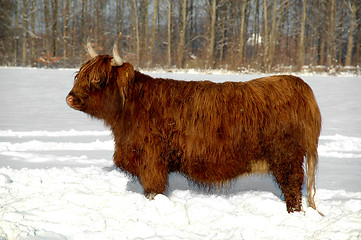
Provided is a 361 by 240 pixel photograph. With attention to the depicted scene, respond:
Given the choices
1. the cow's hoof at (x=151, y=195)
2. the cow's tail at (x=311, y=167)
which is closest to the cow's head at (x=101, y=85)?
the cow's hoof at (x=151, y=195)

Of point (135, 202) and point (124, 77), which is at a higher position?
point (124, 77)

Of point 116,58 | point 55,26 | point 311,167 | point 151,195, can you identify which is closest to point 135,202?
point 151,195

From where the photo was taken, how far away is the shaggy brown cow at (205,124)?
2934mm

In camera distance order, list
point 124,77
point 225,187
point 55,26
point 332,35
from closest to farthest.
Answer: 1. point 124,77
2. point 225,187
3. point 332,35
4. point 55,26

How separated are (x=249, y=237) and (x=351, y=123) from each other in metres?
6.64

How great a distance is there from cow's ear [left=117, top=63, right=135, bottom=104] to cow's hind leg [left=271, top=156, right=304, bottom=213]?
1.46 meters

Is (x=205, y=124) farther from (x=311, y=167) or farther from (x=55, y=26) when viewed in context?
(x=55, y=26)

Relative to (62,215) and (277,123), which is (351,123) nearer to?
(277,123)

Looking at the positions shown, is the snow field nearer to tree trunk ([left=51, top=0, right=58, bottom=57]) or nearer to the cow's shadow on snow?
the cow's shadow on snow

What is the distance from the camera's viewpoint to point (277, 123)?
290cm

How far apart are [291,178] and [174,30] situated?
29.0 m

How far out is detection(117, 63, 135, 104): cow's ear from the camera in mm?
3055

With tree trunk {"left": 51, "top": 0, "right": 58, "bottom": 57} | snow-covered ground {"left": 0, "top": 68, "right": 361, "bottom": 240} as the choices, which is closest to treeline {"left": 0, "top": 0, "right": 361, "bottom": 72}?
tree trunk {"left": 51, "top": 0, "right": 58, "bottom": 57}

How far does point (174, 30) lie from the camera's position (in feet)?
101
